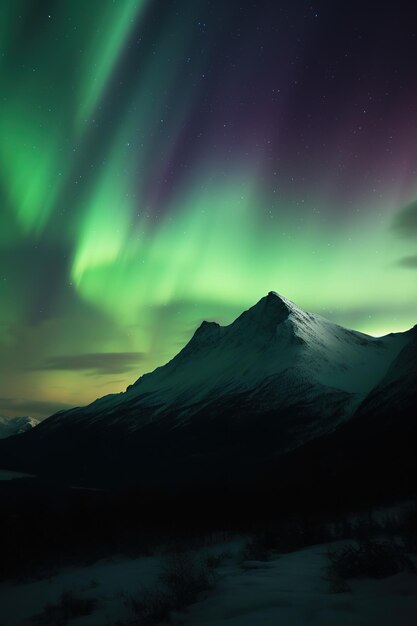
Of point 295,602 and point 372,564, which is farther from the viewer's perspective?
point 372,564

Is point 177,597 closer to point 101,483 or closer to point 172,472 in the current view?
point 172,472

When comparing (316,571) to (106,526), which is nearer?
(316,571)

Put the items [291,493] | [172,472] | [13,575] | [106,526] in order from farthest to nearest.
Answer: [172,472] < [291,493] < [106,526] < [13,575]

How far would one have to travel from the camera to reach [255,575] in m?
9.59

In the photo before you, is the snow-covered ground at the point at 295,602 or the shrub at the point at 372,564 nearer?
the snow-covered ground at the point at 295,602

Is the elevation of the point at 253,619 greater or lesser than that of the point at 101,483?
greater

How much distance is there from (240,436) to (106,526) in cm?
14855

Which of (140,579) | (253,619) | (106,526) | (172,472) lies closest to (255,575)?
(253,619)

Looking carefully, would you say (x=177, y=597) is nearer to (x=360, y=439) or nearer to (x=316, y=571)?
(x=316, y=571)

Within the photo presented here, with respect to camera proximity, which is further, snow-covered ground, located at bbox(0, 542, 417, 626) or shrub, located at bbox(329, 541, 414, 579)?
shrub, located at bbox(329, 541, 414, 579)

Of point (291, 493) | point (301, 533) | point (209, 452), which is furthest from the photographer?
point (209, 452)

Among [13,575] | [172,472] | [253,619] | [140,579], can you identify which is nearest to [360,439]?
[172,472]

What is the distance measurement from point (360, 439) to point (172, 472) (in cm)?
8011

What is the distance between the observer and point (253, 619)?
6359 mm
